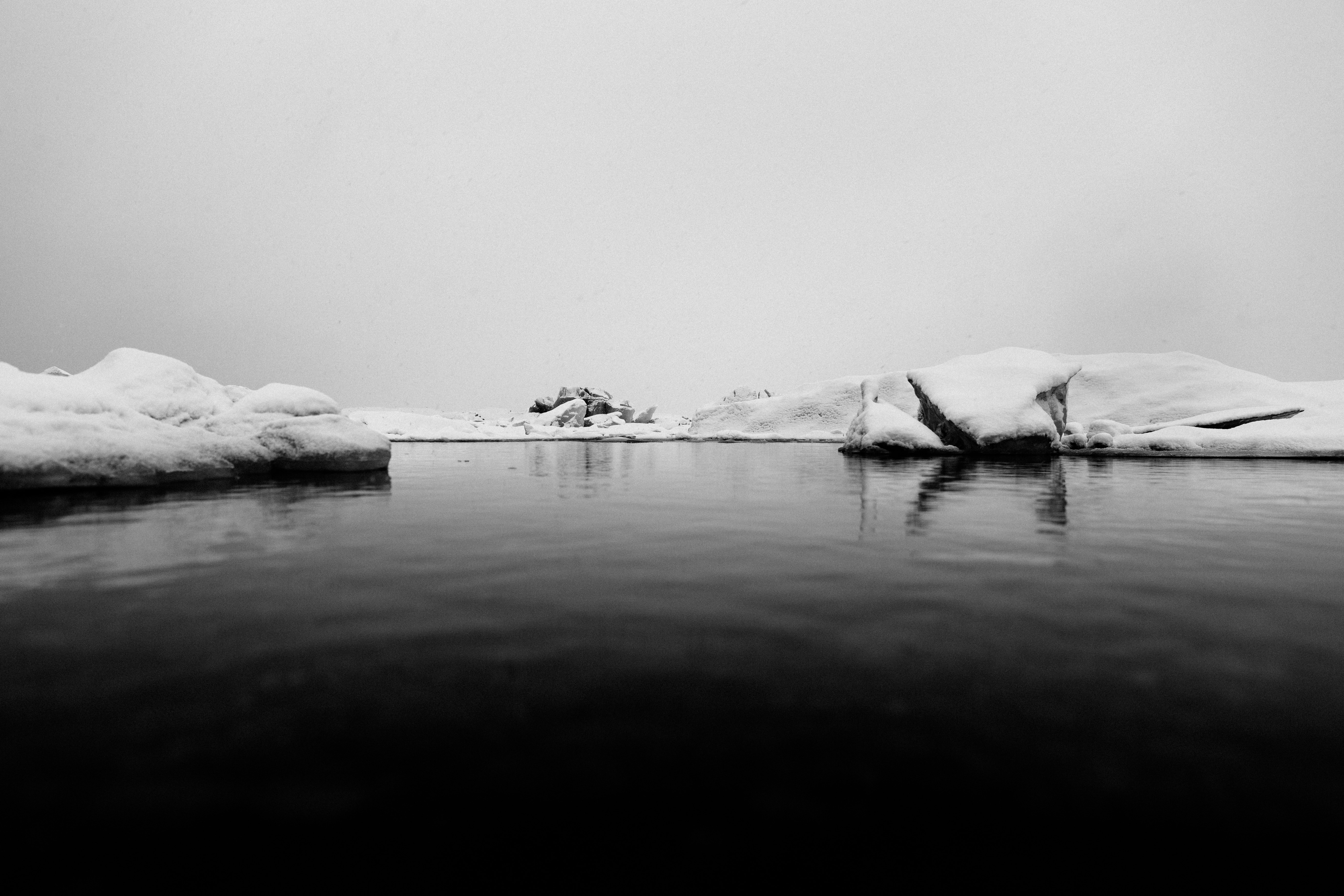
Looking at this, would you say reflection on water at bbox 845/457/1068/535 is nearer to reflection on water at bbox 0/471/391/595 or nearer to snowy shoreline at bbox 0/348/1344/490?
snowy shoreline at bbox 0/348/1344/490

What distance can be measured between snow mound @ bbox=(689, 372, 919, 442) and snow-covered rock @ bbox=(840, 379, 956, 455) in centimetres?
2187

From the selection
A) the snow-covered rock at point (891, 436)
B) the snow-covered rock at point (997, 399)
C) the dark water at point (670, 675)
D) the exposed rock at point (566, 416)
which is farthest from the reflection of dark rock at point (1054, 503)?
the exposed rock at point (566, 416)

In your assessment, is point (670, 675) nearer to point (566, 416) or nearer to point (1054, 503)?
point (1054, 503)

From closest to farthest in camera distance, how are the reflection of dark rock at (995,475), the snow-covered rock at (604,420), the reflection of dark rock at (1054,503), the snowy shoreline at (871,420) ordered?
the reflection of dark rock at (1054,503) → the reflection of dark rock at (995,475) → the snowy shoreline at (871,420) → the snow-covered rock at (604,420)

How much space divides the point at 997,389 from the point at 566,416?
4897 centimetres

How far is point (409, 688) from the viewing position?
1.81m

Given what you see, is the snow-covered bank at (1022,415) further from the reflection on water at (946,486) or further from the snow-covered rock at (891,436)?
the reflection on water at (946,486)

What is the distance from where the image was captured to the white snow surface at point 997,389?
A: 16.8 metres

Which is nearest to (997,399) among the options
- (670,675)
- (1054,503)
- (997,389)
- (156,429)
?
(997,389)

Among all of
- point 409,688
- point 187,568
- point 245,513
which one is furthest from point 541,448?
point 409,688

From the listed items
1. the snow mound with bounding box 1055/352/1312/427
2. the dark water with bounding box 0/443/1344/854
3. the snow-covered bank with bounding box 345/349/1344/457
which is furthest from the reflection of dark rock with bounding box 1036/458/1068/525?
the snow mound with bounding box 1055/352/1312/427

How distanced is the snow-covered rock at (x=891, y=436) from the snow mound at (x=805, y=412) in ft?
71.7

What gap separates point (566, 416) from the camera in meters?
61.8

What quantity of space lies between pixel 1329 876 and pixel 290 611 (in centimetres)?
335
